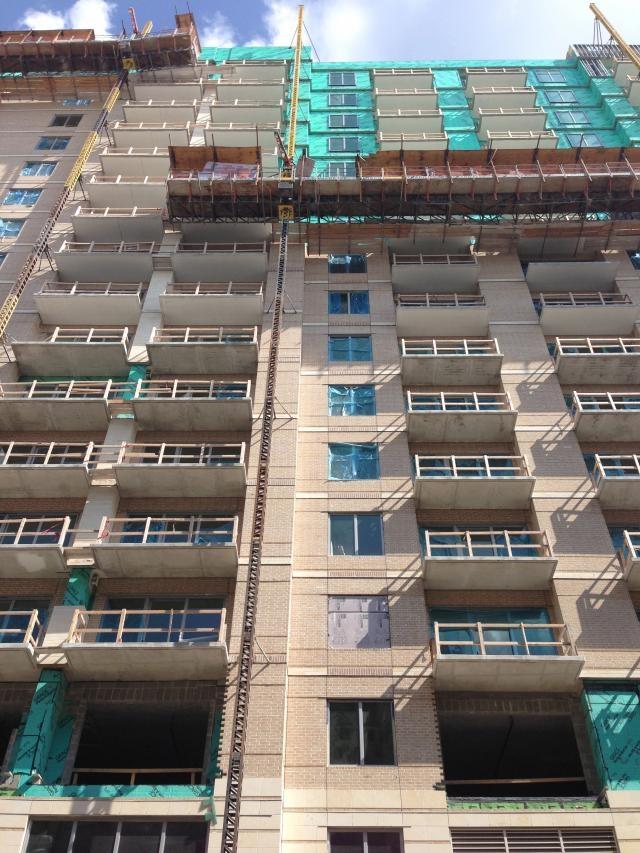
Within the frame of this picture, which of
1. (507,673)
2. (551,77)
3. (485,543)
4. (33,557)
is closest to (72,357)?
(33,557)

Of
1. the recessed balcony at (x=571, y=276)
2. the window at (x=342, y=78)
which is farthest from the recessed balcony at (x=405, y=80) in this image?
the recessed balcony at (x=571, y=276)

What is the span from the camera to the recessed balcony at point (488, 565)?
2234 centimetres

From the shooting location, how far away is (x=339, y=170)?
44.5 meters

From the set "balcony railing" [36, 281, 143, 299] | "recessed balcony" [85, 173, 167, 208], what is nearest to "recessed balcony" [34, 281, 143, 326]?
"balcony railing" [36, 281, 143, 299]

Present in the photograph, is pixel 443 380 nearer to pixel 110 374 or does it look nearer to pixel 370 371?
pixel 370 371

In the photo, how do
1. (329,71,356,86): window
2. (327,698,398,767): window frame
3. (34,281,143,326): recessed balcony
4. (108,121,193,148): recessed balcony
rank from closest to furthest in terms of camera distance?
(327,698,398,767): window frame → (34,281,143,326): recessed balcony → (108,121,193,148): recessed balcony → (329,71,356,86): window

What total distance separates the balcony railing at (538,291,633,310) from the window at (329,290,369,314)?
788 cm

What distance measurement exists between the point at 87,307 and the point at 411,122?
25.6 meters

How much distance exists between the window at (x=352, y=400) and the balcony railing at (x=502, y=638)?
30.9 feet

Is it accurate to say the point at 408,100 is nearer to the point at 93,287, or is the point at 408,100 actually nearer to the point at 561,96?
the point at 561,96

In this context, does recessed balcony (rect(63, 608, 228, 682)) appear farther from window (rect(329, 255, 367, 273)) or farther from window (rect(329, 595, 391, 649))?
window (rect(329, 255, 367, 273))

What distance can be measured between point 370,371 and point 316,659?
12.8 meters

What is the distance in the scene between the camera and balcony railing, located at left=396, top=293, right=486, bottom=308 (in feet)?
111

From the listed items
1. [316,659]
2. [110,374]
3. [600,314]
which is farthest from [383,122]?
[316,659]
